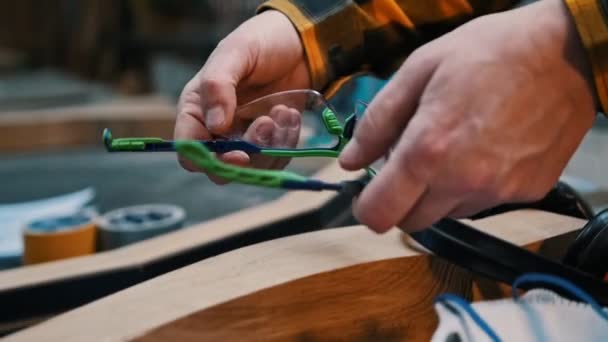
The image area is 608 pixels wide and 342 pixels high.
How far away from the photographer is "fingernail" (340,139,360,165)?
0.39m

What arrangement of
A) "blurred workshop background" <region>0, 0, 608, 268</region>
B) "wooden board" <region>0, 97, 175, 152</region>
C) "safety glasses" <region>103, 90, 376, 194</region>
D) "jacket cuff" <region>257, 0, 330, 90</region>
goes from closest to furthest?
1. "safety glasses" <region>103, 90, 376, 194</region>
2. "jacket cuff" <region>257, 0, 330, 90</region>
3. "blurred workshop background" <region>0, 0, 608, 268</region>
4. "wooden board" <region>0, 97, 175, 152</region>

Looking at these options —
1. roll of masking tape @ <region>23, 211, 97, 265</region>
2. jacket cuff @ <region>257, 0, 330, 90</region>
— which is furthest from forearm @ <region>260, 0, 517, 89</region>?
roll of masking tape @ <region>23, 211, 97, 265</region>

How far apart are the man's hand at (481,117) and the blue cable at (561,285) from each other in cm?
7

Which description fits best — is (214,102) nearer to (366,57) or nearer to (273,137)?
(273,137)

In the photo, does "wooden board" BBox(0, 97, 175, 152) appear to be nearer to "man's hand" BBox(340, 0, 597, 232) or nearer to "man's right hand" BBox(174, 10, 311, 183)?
"man's right hand" BBox(174, 10, 311, 183)

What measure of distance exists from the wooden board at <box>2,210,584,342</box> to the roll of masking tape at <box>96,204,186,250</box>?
0.45 metres

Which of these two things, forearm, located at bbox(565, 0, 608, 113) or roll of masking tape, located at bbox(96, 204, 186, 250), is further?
roll of masking tape, located at bbox(96, 204, 186, 250)

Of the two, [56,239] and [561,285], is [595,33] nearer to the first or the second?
[561,285]

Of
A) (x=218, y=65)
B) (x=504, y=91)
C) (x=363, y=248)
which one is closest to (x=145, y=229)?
(x=218, y=65)

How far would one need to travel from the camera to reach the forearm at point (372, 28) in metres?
0.64

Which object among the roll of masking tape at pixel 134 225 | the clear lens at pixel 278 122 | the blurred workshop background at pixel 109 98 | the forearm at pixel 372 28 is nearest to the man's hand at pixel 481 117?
the clear lens at pixel 278 122

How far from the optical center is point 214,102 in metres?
0.55

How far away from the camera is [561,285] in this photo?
0.40 meters

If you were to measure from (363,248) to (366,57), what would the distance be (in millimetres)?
276
